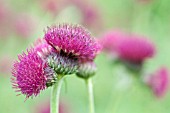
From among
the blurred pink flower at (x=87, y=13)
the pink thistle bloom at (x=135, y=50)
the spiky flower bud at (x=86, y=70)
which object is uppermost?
the blurred pink flower at (x=87, y=13)

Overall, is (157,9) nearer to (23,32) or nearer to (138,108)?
(138,108)

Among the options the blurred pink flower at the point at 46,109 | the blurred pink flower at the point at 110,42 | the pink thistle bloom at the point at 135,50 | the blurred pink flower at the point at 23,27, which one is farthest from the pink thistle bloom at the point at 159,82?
the blurred pink flower at the point at 23,27

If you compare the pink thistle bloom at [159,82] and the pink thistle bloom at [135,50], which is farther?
the pink thistle bloom at [159,82]

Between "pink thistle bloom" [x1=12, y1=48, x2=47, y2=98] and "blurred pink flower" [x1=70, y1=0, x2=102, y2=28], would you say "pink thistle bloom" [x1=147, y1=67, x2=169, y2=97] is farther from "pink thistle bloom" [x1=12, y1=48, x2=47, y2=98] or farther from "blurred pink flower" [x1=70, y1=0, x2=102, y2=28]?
"pink thistle bloom" [x1=12, y1=48, x2=47, y2=98]

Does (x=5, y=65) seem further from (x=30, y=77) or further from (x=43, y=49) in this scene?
(x=30, y=77)

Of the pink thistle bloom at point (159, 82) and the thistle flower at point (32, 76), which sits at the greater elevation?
the pink thistle bloom at point (159, 82)

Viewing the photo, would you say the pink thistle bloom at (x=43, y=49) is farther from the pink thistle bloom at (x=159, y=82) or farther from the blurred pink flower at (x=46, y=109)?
the pink thistle bloom at (x=159, y=82)

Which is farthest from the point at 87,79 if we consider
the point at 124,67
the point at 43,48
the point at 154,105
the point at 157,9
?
the point at 157,9
